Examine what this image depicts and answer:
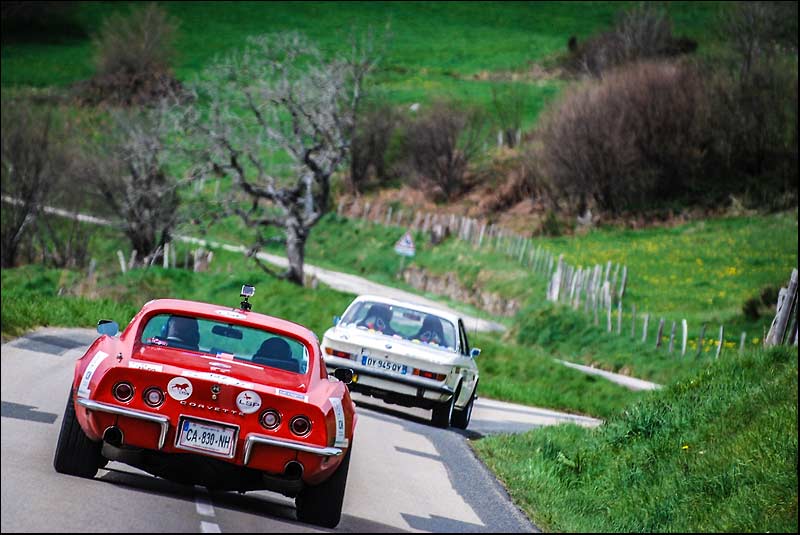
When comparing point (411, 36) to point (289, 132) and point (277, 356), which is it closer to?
point (289, 132)

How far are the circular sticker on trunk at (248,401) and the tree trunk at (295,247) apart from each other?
32.3m

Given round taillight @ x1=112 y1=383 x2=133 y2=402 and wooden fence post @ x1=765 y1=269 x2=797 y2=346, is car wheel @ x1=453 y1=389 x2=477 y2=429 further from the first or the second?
round taillight @ x1=112 y1=383 x2=133 y2=402

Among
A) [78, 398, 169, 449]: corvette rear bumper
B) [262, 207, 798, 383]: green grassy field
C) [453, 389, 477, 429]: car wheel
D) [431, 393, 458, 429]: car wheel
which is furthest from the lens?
[262, 207, 798, 383]: green grassy field

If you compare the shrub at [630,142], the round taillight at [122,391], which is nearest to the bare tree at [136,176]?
the shrub at [630,142]

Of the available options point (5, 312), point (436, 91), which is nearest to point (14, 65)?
point (436, 91)

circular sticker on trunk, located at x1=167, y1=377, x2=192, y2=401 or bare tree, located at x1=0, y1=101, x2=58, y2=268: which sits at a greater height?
circular sticker on trunk, located at x1=167, y1=377, x2=192, y2=401

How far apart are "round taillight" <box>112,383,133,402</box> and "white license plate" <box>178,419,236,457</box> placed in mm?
413

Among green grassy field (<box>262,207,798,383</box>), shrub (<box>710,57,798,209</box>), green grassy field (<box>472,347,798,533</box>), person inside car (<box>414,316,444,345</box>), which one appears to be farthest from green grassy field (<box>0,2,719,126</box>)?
green grassy field (<box>472,347,798,533</box>)

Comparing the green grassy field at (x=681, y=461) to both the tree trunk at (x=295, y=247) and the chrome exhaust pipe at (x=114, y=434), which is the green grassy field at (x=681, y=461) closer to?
the chrome exhaust pipe at (x=114, y=434)

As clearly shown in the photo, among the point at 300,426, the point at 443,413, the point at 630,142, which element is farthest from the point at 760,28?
the point at 300,426

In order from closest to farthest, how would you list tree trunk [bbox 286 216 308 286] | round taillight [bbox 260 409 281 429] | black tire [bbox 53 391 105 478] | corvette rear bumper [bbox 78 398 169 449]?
corvette rear bumper [bbox 78 398 169 449] < round taillight [bbox 260 409 281 429] < black tire [bbox 53 391 105 478] < tree trunk [bbox 286 216 308 286]

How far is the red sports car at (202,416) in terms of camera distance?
28.2 ft

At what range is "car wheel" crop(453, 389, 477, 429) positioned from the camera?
18.3m

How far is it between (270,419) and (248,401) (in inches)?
7.8
